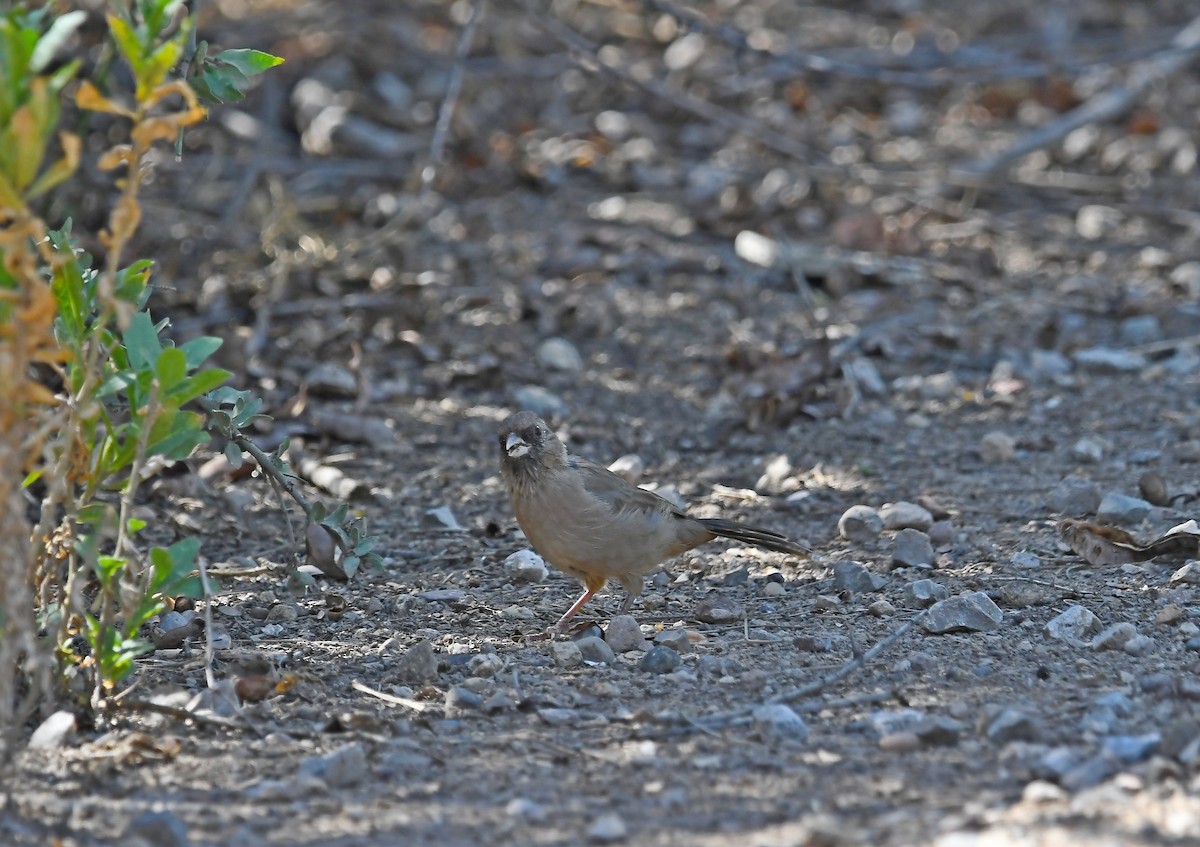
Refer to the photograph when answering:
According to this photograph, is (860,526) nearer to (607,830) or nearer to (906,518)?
(906,518)

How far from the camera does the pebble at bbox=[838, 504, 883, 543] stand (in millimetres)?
4953

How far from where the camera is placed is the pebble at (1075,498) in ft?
16.5

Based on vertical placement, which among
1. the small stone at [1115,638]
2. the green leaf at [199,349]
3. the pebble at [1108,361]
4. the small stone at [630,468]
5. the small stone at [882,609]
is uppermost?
the green leaf at [199,349]

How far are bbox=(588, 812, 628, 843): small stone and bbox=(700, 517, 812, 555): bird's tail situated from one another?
1.83 meters

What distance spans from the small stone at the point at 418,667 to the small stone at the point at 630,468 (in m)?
1.84

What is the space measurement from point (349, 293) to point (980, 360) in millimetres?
2994

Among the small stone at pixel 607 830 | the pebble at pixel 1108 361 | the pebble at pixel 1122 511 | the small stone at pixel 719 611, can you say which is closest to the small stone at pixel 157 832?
the small stone at pixel 607 830

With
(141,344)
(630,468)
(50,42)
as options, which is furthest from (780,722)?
(630,468)

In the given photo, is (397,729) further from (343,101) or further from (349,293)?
(343,101)

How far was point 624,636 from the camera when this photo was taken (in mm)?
4152

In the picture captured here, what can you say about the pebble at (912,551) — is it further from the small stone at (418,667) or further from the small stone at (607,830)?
the small stone at (607,830)

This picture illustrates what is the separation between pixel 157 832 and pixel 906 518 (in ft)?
9.23

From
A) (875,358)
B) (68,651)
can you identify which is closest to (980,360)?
(875,358)

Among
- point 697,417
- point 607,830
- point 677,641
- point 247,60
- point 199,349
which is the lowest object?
point 697,417
